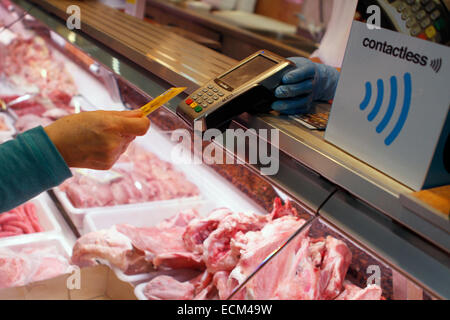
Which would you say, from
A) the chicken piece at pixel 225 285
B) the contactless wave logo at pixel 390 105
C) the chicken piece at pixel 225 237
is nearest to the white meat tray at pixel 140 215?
the chicken piece at pixel 225 237

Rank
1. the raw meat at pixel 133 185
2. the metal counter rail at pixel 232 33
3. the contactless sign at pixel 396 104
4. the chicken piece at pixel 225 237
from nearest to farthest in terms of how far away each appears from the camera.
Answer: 1. the contactless sign at pixel 396 104
2. the chicken piece at pixel 225 237
3. the raw meat at pixel 133 185
4. the metal counter rail at pixel 232 33

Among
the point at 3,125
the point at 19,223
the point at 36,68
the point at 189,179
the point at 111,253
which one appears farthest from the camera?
the point at 36,68

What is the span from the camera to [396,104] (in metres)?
0.96

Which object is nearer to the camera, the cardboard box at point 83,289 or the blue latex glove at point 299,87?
the blue latex glove at point 299,87

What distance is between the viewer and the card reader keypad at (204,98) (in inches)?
50.0

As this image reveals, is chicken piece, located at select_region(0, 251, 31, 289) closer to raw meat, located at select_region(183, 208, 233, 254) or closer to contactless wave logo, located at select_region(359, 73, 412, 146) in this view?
raw meat, located at select_region(183, 208, 233, 254)

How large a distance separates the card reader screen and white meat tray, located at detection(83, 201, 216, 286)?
83 centimetres

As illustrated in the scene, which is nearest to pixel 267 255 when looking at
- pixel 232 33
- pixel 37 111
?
pixel 37 111

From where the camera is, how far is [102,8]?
293 centimetres

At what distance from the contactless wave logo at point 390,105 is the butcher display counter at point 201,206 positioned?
4.0 inches

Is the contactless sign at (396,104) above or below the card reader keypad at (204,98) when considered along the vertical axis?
above

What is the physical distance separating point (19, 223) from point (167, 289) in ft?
2.68

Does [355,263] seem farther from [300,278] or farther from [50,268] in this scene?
[50,268]

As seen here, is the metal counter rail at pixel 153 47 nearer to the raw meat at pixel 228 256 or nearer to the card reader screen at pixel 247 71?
the card reader screen at pixel 247 71
